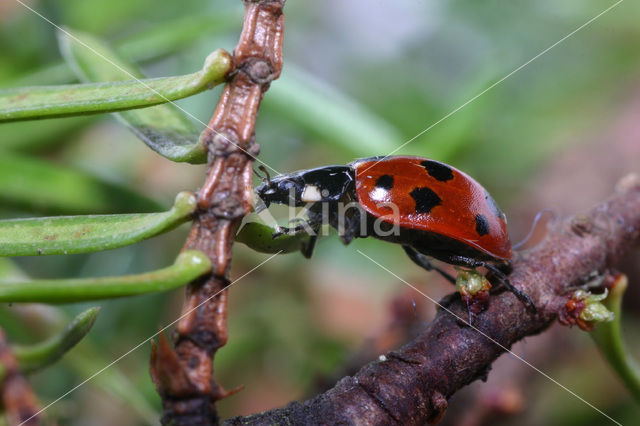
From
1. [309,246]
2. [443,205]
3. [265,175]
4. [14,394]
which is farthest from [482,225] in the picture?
[14,394]

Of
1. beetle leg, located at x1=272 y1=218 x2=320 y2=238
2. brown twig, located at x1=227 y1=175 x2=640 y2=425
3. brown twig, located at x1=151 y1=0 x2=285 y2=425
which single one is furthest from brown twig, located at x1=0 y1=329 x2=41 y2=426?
beetle leg, located at x1=272 y1=218 x2=320 y2=238

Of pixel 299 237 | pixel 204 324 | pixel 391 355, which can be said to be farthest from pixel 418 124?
pixel 204 324

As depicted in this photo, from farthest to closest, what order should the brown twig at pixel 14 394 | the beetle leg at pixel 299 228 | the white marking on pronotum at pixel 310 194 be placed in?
the white marking on pronotum at pixel 310 194, the beetle leg at pixel 299 228, the brown twig at pixel 14 394

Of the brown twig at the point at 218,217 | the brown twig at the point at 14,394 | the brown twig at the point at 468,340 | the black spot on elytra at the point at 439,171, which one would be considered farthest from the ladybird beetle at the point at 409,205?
the brown twig at the point at 14,394

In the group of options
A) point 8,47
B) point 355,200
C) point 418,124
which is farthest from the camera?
point 418,124

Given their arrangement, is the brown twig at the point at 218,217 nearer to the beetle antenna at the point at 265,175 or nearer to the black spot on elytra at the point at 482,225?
the beetle antenna at the point at 265,175

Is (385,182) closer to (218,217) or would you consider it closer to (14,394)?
(218,217)

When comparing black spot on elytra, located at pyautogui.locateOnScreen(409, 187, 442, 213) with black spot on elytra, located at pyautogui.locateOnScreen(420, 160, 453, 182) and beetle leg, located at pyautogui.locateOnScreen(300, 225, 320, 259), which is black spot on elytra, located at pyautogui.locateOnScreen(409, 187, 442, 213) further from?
beetle leg, located at pyautogui.locateOnScreen(300, 225, 320, 259)

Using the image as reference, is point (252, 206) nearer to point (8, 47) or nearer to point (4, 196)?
point (4, 196)
